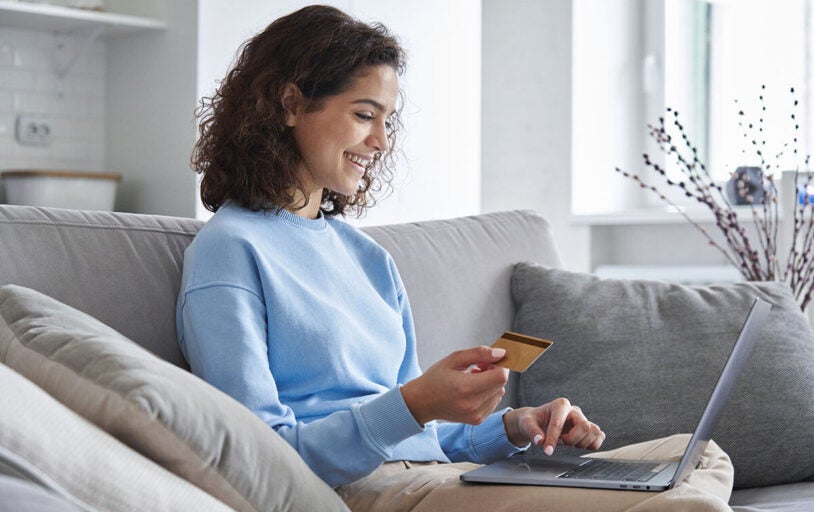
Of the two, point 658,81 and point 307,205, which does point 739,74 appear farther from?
point 307,205

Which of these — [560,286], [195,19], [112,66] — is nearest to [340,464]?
[560,286]

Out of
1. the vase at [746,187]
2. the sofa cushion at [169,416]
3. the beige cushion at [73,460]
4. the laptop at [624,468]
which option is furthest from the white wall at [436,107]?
the beige cushion at [73,460]

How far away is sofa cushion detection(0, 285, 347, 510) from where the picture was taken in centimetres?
100

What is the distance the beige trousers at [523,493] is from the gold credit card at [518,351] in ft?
0.48

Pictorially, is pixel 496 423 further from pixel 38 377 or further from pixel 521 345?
Result: pixel 38 377

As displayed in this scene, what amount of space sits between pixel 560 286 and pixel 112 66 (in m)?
2.38

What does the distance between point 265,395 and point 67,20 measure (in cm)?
257

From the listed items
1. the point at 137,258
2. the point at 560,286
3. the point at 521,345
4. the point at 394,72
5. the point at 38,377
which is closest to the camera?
the point at 38,377

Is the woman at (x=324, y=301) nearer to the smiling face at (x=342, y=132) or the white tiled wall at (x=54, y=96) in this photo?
the smiling face at (x=342, y=132)

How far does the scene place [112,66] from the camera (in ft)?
12.8

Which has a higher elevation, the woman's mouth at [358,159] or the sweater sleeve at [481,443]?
the woman's mouth at [358,159]

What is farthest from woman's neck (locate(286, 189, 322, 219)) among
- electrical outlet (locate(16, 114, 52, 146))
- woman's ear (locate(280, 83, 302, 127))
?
electrical outlet (locate(16, 114, 52, 146))

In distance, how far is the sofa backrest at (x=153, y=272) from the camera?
153cm

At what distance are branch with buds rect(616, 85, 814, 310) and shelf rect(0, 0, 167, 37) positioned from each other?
1692 mm
